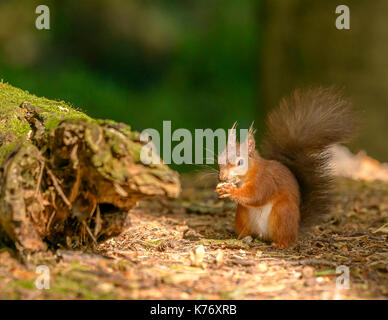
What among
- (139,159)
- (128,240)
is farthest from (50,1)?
(139,159)

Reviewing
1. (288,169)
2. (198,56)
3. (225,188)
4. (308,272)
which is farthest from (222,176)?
(198,56)

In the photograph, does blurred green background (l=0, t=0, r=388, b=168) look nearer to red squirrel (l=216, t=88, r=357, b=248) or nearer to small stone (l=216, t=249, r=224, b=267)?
red squirrel (l=216, t=88, r=357, b=248)

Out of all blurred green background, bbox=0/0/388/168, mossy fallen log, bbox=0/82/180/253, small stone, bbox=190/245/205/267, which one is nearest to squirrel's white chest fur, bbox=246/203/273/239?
small stone, bbox=190/245/205/267

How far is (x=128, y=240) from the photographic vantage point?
8.09ft

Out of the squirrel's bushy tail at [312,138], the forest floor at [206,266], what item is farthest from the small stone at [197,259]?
the squirrel's bushy tail at [312,138]

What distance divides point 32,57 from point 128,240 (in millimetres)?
4472

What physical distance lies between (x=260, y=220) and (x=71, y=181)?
1070 mm

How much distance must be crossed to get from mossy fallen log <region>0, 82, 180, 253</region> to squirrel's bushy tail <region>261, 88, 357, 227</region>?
1.14 m

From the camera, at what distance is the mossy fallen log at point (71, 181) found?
1.81 m

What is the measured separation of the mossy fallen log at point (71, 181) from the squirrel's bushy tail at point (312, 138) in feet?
3.75

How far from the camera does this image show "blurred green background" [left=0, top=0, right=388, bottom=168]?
502cm

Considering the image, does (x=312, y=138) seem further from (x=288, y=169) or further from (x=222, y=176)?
(x=222, y=176)

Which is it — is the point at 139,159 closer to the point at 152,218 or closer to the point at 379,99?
the point at 152,218

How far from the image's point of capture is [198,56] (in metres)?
7.09
